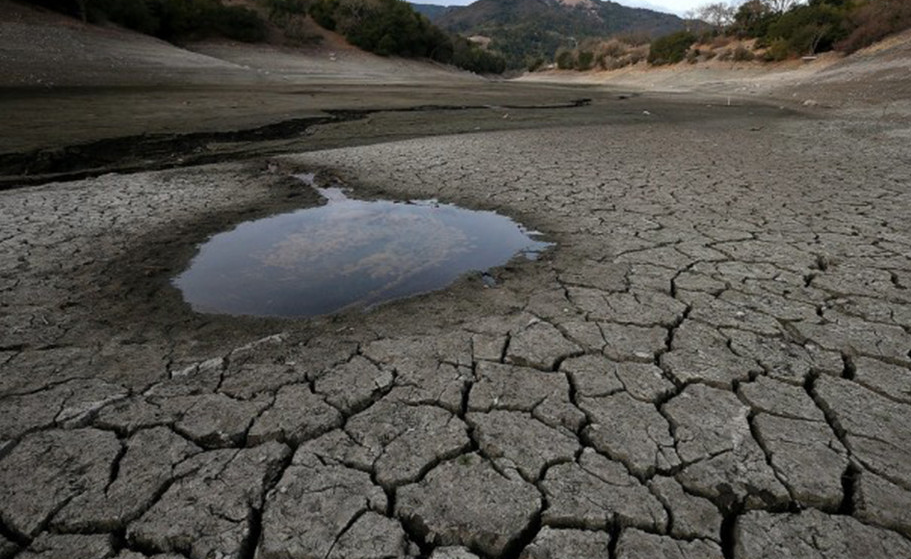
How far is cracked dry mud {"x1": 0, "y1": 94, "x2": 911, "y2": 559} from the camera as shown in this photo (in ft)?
4.86

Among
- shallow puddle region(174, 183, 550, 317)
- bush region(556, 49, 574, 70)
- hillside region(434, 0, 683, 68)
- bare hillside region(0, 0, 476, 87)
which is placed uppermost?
hillside region(434, 0, 683, 68)

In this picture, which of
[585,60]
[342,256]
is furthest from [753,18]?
[342,256]

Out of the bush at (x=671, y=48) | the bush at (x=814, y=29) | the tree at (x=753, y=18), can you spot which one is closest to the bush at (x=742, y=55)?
the bush at (x=814, y=29)

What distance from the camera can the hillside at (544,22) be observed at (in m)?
106

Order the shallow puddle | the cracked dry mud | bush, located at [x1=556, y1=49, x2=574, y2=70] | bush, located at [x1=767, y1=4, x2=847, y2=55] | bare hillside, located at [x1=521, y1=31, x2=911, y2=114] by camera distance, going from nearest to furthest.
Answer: the cracked dry mud < the shallow puddle < bare hillside, located at [x1=521, y1=31, x2=911, y2=114] < bush, located at [x1=767, y1=4, x2=847, y2=55] < bush, located at [x1=556, y1=49, x2=574, y2=70]

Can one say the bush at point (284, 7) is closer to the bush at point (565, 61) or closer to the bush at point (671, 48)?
the bush at point (565, 61)

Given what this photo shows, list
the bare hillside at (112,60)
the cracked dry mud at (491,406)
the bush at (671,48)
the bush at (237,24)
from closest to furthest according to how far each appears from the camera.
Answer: the cracked dry mud at (491,406), the bare hillside at (112,60), the bush at (237,24), the bush at (671,48)

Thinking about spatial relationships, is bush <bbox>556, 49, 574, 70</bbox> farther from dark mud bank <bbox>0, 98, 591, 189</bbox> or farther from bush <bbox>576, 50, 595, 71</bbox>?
dark mud bank <bbox>0, 98, 591, 189</bbox>

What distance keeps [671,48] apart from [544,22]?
358ft

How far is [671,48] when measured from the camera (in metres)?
36.4

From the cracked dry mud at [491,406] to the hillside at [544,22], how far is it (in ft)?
268

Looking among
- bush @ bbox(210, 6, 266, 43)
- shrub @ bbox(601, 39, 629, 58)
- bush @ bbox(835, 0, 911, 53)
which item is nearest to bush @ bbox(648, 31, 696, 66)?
shrub @ bbox(601, 39, 629, 58)

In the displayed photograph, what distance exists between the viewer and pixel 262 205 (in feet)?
15.9

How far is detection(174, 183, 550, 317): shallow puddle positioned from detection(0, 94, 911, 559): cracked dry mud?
8.3 inches
